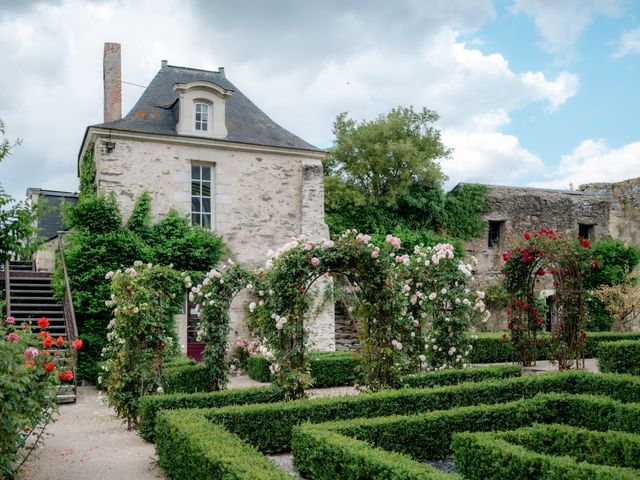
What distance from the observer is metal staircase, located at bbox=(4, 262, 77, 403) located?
12016mm

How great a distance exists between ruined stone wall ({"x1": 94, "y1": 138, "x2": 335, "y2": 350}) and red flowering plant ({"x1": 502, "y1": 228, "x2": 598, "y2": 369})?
5.22 meters

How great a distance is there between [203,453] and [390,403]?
2919mm

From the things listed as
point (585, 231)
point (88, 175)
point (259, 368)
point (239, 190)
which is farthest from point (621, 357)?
point (88, 175)

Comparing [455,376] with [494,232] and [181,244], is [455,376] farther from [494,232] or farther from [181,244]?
[494,232]

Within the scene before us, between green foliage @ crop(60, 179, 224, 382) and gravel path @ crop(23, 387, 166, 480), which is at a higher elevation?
green foliage @ crop(60, 179, 224, 382)

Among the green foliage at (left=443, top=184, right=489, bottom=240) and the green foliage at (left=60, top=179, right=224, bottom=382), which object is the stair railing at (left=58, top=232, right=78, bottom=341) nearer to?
the green foliage at (left=60, top=179, right=224, bottom=382)

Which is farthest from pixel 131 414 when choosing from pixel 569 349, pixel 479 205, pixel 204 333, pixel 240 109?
pixel 479 205

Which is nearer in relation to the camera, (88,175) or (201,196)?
(201,196)

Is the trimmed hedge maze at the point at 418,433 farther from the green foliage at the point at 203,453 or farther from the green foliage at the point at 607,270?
the green foliage at the point at 607,270

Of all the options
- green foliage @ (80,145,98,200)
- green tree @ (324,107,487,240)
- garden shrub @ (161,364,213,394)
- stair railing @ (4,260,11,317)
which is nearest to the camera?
garden shrub @ (161,364,213,394)

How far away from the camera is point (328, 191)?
18.0 meters

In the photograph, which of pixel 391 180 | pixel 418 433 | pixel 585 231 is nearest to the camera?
pixel 418 433

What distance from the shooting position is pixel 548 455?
526cm

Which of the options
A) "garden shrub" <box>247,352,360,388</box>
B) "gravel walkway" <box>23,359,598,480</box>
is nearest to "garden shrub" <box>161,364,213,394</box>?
"gravel walkway" <box>23,359,598,480</box>
